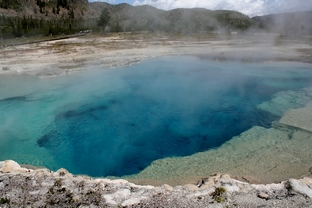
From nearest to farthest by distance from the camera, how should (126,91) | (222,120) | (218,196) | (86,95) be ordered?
1. (218,196)
2. (222,120)
3. (86,95)
4. (126,91)

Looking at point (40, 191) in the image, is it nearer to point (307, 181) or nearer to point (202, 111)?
point (307, 181)

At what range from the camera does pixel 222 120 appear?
26.5 ft

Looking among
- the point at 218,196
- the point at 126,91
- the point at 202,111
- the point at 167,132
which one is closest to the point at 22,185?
the point at 218,196

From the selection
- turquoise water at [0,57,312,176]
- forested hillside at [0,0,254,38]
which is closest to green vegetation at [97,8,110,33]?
forested hillside at [0,0,254,38]

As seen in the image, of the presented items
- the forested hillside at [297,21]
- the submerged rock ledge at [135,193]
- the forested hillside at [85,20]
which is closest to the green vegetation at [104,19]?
the forested hillside at [85,20]

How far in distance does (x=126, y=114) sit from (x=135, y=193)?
4.97 m

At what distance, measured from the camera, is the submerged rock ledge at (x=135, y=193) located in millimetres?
3516

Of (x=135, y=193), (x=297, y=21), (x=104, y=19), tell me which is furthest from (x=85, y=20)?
(x=135, y=193)

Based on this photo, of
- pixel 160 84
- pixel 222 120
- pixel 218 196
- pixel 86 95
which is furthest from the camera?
pixel 160 84

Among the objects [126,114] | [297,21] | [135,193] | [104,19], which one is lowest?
[126,114]

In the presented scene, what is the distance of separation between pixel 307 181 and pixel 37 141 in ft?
21.0

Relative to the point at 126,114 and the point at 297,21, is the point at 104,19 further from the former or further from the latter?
the point at 297,21

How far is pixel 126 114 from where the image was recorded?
8.60 m

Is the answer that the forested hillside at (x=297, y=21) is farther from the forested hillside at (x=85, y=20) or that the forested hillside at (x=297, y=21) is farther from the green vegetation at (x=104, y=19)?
the green vegetation at (x=104, y=19)
